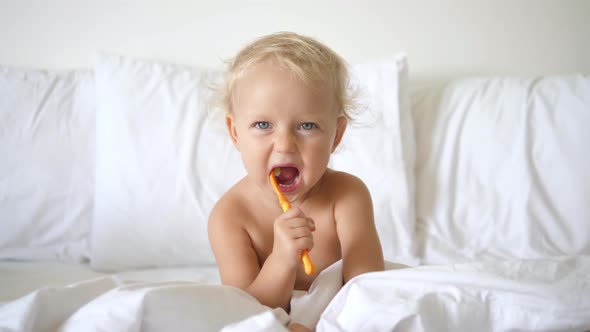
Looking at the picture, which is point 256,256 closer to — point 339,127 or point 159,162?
point 339,127

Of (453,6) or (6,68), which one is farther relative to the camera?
(453,6)

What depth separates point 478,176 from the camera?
1.35 m

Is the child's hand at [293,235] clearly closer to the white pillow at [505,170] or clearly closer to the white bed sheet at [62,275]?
the white bed sheet at [62,275]

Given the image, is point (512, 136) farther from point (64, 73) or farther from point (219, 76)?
point (64, 73)

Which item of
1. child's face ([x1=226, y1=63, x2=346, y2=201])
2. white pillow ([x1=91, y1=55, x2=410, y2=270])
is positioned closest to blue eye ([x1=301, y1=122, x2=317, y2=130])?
child's face ([x1=226, y1=63, x2=346, y2=201])

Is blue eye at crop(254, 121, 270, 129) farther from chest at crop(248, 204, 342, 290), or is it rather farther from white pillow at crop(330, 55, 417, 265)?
white pillow at crop(330, 55, 417, 265)

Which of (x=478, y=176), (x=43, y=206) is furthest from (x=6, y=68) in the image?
(x=478, y=176)

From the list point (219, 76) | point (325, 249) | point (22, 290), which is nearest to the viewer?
point (325, 249)

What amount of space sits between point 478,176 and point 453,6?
1.89 feet

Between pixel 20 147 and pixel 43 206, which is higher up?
pixel 20 147

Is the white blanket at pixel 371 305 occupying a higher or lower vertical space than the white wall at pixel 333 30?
lower

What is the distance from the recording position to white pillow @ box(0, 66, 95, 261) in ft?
4.09

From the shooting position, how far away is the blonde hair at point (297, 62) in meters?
0.76

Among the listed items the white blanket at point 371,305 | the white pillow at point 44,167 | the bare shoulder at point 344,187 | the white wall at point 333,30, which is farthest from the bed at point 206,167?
the white blanket at point 371,305
